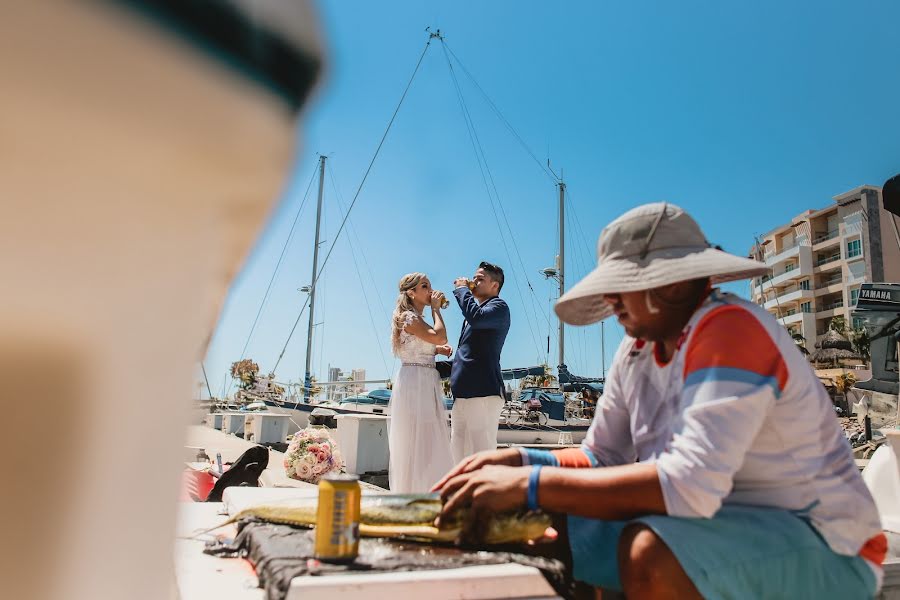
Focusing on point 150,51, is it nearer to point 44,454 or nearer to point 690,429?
point 44,454

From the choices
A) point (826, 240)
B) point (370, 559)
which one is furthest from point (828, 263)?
point (370, 559)

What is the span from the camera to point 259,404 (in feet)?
68.2

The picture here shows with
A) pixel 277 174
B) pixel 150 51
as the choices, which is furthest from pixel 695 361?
pixel 150 51

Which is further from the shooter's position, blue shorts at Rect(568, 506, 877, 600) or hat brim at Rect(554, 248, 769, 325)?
hat brim at Rect(554, 248, 769, 325)

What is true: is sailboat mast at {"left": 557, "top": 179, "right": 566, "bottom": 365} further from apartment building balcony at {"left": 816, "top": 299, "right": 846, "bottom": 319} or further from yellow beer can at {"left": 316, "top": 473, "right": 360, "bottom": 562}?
apartment building balcony at {"left": 816, "top": 299, "right": 846, "bottom": 319}

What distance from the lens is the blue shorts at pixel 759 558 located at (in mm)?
1261

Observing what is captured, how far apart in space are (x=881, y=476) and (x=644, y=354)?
7.17 feet

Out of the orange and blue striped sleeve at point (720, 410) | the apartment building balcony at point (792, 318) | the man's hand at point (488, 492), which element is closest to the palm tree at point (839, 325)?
the apartment building balcony at point (792, 318)

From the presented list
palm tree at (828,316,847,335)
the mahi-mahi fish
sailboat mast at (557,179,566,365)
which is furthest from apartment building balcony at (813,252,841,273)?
the mahi-mahi fish

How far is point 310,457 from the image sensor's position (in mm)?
4996

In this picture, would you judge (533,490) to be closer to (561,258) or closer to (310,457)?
(310,457)

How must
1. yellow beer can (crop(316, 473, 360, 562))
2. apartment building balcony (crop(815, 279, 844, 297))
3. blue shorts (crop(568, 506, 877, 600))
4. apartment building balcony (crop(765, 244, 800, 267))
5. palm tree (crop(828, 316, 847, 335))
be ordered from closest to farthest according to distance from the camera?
blue shorts (crop(568, 506, 877, 600)) < yellow beer can (crop(316, 473, 360, 562)) < palm tree (crop(828, 316, 847, 335)) < apartment building balcony (crop(815, 279, 844, 297)) < apartment building balcony (crop(765, 244, 800, 267))

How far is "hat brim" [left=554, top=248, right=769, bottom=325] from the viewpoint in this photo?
151 cm

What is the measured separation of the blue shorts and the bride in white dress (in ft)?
10.9
